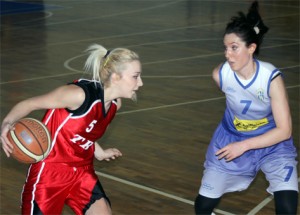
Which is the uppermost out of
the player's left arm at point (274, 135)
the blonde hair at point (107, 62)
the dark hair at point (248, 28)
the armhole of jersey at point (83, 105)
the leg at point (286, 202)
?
the dark hair at point (248, 28)

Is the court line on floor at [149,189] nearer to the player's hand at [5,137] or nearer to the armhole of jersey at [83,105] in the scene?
the armhole of jersey at [83,105]

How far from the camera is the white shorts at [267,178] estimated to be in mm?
3793

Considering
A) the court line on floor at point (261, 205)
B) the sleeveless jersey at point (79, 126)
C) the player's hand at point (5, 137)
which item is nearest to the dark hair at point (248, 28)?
the sleeveless jersey at point (79, 126)

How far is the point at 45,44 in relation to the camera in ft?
42.4

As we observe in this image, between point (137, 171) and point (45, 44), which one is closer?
A: point (137, 171)

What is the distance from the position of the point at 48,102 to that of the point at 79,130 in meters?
0.27

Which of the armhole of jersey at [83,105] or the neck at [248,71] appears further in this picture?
the neck at [248,71]

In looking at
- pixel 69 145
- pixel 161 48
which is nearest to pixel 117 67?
pixel 69 145

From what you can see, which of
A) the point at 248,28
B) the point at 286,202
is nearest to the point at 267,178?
the point at 286,202

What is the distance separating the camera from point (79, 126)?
373cm

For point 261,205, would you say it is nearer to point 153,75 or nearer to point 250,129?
point 250,129

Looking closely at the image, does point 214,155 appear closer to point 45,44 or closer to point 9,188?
point 9,188

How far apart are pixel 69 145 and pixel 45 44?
936 cm

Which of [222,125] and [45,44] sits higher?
[222,125]
